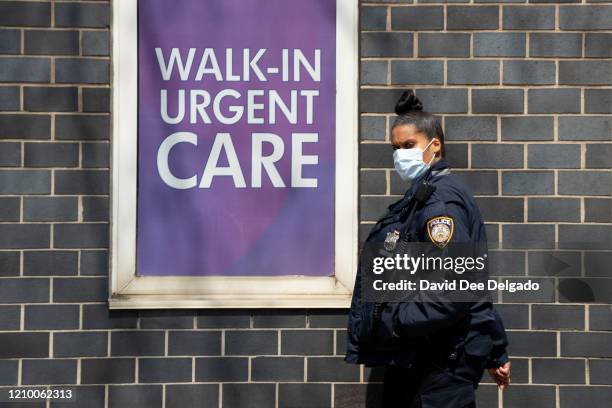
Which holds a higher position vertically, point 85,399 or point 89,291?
point 89,291

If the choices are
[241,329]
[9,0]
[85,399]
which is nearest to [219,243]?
[241,329]

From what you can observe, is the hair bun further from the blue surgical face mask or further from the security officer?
the security officer

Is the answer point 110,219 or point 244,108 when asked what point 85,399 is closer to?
point 110,219

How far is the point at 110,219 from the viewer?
537 cm

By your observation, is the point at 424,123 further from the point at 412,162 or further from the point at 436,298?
the point at 436,298

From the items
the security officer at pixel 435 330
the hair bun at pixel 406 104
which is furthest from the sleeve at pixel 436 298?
the hair bun at pixel 406 104

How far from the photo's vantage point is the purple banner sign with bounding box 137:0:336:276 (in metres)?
5.43

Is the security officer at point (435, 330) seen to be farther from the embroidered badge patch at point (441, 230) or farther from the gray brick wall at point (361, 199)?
the gray brick wall at point (361, 199)

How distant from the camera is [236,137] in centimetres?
→ 545

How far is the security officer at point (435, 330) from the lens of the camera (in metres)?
3.91

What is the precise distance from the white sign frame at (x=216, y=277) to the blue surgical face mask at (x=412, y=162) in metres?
1.14

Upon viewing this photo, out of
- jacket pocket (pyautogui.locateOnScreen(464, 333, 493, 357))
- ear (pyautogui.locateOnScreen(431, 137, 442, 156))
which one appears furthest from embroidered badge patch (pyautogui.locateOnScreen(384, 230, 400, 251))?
jacket pocket (pyautogui.locateOnScreen(464, 333, 493, 357))

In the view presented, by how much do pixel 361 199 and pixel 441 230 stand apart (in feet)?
5.05

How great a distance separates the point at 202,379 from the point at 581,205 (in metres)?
2.34
